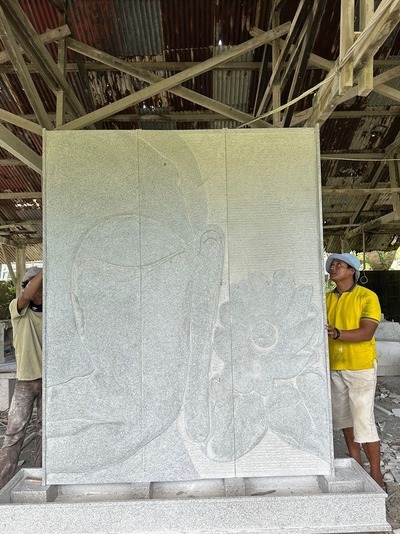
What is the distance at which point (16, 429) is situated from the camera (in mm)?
3258

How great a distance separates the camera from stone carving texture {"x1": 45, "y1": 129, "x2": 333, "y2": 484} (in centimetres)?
261

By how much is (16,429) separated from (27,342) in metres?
0.68

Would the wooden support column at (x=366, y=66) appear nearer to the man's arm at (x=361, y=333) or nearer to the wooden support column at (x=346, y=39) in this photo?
the wooden support column at (x=346, y=39)

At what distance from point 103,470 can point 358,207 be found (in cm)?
738

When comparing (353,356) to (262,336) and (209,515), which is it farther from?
(209,515)

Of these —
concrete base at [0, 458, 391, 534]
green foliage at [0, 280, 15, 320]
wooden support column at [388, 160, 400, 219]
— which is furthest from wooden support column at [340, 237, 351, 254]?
green foliage at [0, 280, 15, 320]

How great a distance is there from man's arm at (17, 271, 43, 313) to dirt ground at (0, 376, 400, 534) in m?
1.56

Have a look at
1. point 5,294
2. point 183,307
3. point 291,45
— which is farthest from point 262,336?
point 5,294

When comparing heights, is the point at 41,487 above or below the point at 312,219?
below

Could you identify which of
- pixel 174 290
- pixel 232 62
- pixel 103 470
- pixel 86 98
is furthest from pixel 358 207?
pixel 103 470

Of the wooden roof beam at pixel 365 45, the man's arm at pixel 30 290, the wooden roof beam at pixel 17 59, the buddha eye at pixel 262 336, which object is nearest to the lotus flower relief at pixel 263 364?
the buddha eye at pixel 262 336

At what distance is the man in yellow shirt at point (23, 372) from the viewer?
3245mm

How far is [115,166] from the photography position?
269 centimetres

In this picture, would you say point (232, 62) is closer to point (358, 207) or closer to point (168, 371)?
point (168, 371)
